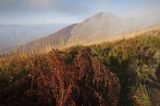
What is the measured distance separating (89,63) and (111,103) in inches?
48.0

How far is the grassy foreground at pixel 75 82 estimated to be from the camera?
8266mm

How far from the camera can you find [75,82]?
28.1 feet

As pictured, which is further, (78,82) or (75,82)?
(78,82)

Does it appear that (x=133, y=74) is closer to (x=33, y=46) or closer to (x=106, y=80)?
(x=106, y=80)

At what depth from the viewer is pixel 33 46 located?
11867mm

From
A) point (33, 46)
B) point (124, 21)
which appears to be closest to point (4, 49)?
point (33, 46)

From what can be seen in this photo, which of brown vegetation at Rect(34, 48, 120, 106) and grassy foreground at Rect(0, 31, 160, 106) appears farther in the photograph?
grassy foreground at Rect(0, 31, 160, 106)

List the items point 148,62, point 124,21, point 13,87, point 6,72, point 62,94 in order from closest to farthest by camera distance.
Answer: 1. point 62,94
2. point 13,87
3. point 6,72
4. point 148,62
5. point 124,21

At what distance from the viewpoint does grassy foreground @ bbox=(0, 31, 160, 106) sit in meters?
8.27

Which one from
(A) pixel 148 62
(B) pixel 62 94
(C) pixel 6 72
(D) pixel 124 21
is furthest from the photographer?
(D) pixel 124 21

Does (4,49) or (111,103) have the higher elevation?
(4,49)

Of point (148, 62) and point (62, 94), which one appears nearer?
point (62, 94)

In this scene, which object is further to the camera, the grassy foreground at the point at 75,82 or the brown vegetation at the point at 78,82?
the grassy foreground at the point at 75,82

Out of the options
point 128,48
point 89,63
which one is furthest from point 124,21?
point 89,63
